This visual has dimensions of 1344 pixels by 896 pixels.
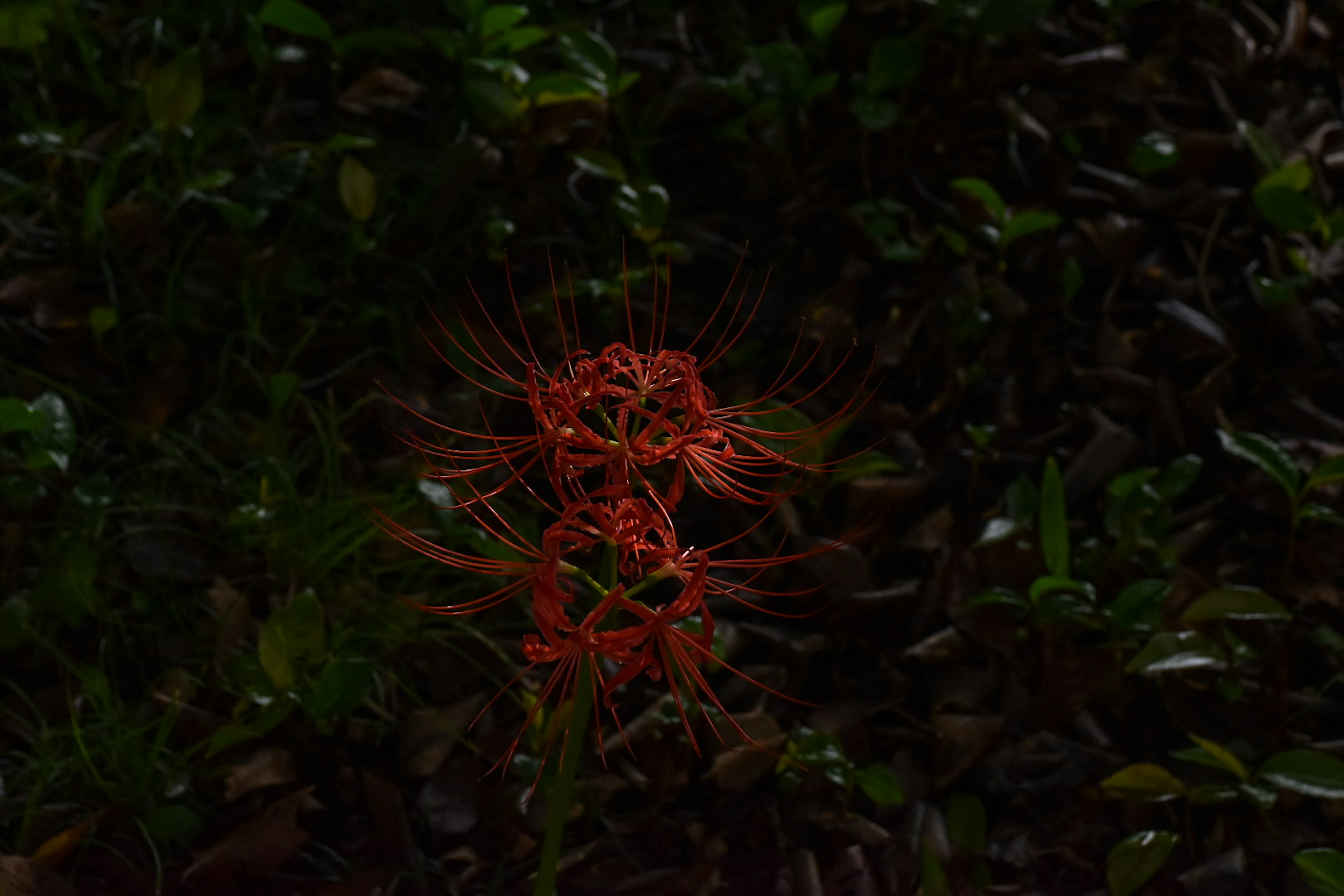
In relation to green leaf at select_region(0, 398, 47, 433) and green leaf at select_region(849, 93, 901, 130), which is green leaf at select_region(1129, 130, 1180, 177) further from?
green leaf at select_region(0, 398, 47, 433)

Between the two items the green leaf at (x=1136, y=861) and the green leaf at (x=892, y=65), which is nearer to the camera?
the green leaf at (x=1136, y=861)

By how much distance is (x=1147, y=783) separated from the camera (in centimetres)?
166

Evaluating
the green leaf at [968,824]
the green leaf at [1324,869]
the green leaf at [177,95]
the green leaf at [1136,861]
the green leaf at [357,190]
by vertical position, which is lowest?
the green leaf at [968,824]

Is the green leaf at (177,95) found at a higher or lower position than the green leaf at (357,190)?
higher

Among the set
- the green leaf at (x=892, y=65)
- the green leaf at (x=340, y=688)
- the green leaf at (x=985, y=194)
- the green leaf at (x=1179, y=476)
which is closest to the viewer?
the green leaf at (x=340, y=688)

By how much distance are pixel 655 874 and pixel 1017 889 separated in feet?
1.57

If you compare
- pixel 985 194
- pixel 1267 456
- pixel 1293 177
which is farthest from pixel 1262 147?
pixel 1267 456

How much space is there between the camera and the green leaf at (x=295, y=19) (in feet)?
7.81

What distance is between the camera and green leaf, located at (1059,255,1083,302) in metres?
2.32

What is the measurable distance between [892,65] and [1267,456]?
106cm

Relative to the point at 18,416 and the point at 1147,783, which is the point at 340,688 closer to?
the point at 18,416

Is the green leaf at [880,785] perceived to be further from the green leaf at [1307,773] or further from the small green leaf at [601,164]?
the small green leaf at [601,164]

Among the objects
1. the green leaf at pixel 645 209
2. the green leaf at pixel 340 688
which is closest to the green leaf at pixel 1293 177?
the green leaf at pixel 645 209

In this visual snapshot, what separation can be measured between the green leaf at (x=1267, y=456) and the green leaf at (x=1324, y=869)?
0.59 m
